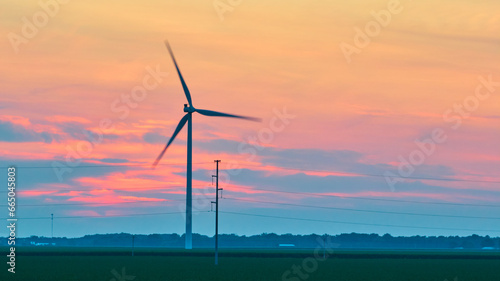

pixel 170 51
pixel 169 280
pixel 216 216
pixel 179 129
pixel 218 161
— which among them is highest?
pixel 170 51

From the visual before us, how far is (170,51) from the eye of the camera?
141000mm

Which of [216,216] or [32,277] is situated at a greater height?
[216,216]

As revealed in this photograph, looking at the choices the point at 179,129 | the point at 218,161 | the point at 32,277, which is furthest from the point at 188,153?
the point at 32,277

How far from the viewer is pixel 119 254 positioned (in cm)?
17750

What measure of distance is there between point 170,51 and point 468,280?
7324 cm

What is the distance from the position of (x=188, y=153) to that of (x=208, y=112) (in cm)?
876

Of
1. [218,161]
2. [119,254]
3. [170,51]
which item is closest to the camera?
[218,161]

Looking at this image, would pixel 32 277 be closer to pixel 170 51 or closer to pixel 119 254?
pixel 170 51

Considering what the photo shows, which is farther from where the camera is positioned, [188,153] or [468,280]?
[188,153]

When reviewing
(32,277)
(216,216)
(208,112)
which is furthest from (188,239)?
(32,277)

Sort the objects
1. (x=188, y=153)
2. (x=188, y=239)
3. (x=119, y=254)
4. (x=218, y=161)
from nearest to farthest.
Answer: (x=218, y=161) → (x=188, y=153) → (x=188, y=239) → (x=119, y=254)

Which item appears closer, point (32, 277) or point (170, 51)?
point (32, 277)

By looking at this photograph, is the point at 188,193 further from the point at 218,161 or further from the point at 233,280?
the point at 233,280

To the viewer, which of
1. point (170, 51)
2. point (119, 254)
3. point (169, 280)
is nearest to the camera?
point (169, 280)
